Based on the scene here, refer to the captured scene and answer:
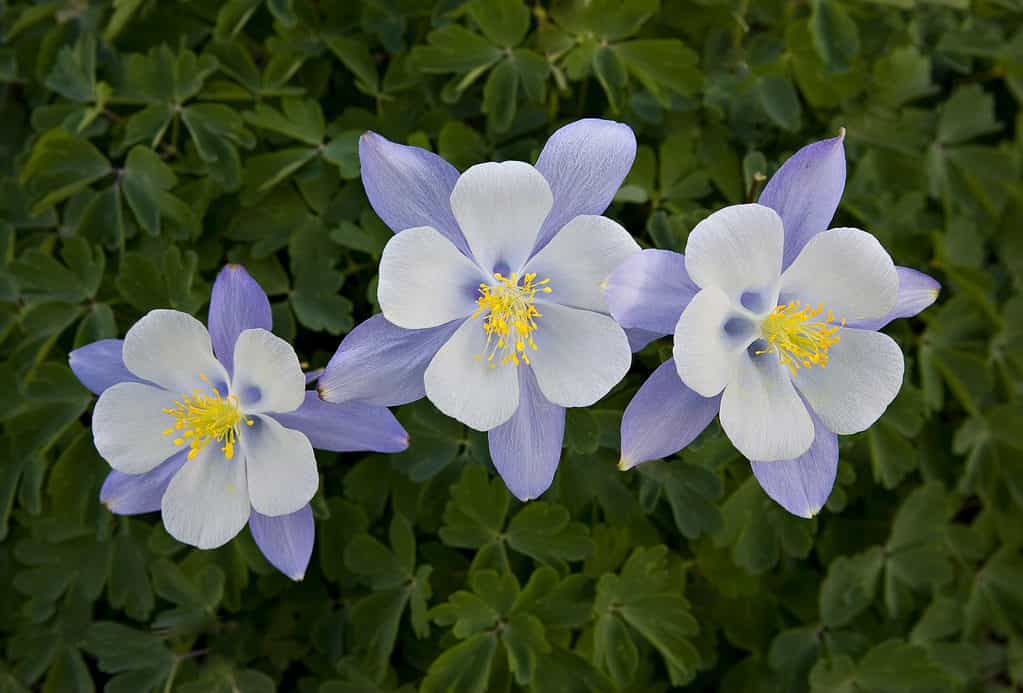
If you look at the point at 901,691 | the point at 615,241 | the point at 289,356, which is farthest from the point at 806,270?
the point at 901,691

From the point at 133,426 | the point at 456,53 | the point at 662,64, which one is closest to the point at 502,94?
the point at 456,53

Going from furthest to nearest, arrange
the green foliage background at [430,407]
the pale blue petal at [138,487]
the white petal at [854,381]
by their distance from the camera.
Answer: the green foliage background at [430,407] < the pale blue petal at [138,487] < the white petal at [854,381]

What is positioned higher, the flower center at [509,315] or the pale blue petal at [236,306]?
the flower center at [509,315]

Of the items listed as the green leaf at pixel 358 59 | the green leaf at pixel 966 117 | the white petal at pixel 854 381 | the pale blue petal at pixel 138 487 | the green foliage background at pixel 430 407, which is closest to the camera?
the white petal at pixel 854 381

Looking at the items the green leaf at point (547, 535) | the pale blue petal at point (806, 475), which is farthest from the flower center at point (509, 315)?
the green leaf at point (547, 535)

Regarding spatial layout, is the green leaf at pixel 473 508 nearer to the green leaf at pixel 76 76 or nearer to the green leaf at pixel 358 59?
the green leaf at pixel 358 59

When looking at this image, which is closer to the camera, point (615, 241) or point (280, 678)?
point (615, 241)

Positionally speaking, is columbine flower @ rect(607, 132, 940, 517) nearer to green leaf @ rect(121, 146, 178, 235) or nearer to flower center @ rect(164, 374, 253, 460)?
flower center @ rect(164, 374, 253, 460)

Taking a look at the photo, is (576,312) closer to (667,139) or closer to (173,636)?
(667,139)
